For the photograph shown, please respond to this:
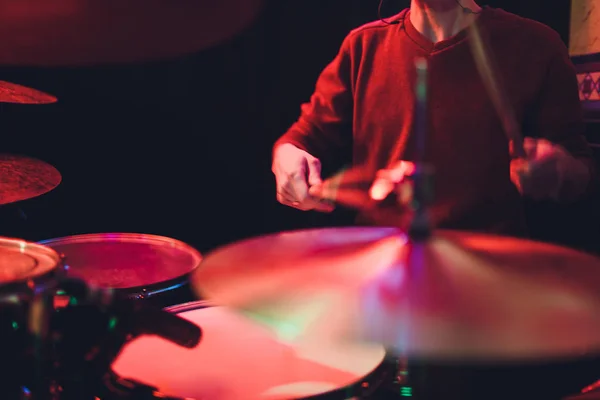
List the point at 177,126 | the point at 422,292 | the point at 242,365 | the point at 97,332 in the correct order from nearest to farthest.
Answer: the point at 422,292 < the point at 97,332 < the point at 242,365 < the point at 177,126

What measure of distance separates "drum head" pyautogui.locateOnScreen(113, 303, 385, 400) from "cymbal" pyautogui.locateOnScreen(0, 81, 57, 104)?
480 mm

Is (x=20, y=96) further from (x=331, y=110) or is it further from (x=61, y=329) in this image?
(x=331, y=110)

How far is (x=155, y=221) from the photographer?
179 centimetres

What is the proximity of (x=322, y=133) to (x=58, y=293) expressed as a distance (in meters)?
0.92

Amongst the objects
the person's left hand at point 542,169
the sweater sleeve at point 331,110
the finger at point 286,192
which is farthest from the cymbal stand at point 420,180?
the sweater sleeve at point 331,110

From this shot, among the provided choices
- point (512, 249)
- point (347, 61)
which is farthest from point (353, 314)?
point (347, 61)

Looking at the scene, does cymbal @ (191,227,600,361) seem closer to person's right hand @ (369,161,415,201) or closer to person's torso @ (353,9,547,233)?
person's right hand @ (369,161,415,201)

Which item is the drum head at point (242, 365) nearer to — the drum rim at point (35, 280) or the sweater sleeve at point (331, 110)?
the drum rim at point (35, 280)

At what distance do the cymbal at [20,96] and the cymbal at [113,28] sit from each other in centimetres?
7

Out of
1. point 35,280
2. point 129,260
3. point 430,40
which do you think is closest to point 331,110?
point 430,40

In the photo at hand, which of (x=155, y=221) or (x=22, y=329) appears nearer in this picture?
(x=22, y=329)

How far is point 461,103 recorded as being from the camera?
1.33 metres

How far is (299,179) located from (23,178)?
0.54m

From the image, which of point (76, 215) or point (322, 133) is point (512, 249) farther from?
point (76, 215)
